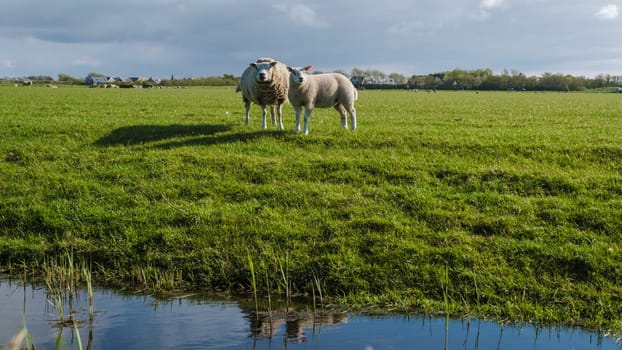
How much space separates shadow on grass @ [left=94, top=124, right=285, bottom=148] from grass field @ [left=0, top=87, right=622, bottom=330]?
0.15m

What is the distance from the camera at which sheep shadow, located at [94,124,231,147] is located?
57.5ft

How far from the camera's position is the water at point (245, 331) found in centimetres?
785

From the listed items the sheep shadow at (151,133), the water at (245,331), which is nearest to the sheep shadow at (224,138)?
the sheep shadow at (151,133)

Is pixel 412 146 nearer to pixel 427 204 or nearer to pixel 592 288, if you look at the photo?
pixel 427 204

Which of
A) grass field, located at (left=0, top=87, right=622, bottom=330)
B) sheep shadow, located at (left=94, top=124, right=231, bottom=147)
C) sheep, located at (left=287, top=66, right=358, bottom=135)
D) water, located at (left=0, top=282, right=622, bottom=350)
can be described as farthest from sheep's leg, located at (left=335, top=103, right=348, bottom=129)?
water, located at (left=0, top=282, right=622, bottom=350)

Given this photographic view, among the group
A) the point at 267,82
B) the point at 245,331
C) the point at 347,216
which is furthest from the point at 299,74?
the point at 245,331

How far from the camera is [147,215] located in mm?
12500

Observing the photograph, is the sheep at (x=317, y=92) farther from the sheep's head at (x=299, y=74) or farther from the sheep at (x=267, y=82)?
the sheep at (x=267, y=82)

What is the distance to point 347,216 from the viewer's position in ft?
39.1

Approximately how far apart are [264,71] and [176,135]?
129 inches

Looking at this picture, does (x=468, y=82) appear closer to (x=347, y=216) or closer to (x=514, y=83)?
(x=514, y=83)

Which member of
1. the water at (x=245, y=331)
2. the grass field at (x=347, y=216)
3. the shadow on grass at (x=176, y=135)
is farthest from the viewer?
the shadow on grass at (x=176, y=135)

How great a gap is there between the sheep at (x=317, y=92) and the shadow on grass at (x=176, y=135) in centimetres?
102

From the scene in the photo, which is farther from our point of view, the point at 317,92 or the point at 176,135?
the point at 176,135
